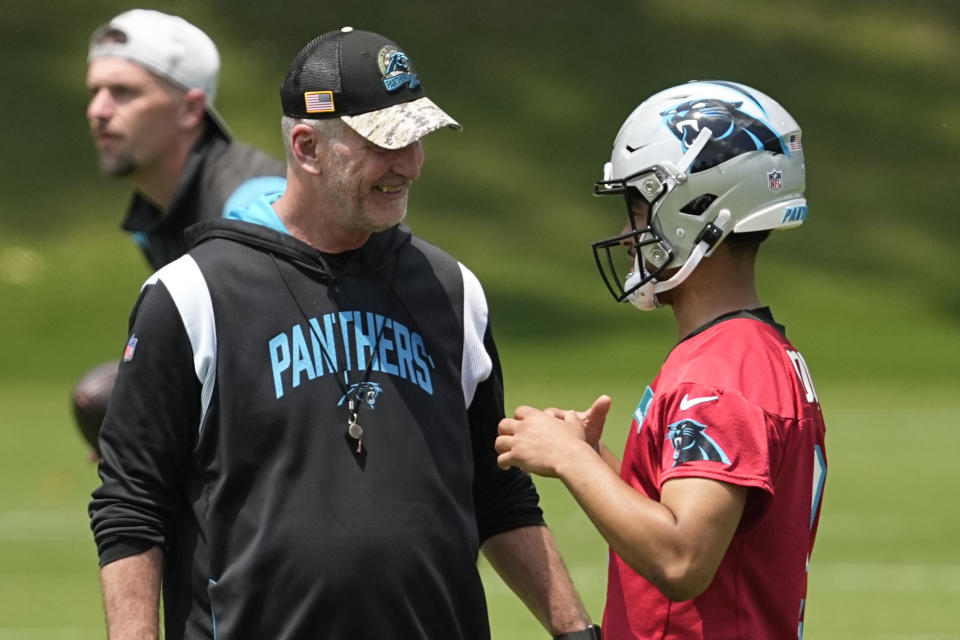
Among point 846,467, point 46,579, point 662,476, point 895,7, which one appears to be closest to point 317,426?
point 662,476

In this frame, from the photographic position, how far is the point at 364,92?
398 cm

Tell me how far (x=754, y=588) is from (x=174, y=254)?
10.9 feet

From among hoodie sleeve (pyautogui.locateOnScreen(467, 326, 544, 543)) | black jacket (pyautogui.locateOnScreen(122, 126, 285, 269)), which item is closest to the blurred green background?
black jacket (pyautogui.locateOnScreen(122, 126, 285, 269))

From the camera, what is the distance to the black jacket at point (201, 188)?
6098 mm

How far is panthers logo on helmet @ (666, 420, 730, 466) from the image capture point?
139 inches

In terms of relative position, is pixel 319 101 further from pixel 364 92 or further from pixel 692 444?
pixel 692 444

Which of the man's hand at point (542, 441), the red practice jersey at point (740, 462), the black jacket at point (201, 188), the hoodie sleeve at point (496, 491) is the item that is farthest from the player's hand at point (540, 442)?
the black jacket at point (201, 188)

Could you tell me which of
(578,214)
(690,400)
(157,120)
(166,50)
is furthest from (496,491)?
(578,214)

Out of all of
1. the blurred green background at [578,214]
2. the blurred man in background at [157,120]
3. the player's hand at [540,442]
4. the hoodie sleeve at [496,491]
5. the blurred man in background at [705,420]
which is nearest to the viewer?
the blurred man in background at [705,420]

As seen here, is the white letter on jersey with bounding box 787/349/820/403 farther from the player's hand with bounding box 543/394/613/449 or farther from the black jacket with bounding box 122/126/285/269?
the black jacket with bounding box 122/126/285/269

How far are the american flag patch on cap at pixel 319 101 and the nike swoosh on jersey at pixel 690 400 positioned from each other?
1157 millimetres

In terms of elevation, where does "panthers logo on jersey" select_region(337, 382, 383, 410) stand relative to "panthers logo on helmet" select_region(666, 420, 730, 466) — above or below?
above

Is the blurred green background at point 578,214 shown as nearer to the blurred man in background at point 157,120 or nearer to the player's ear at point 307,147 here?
the blurred man in background at point 157,120

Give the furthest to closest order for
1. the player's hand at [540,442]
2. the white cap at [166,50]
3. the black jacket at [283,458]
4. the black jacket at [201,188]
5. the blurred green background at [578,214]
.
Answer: the blurred green background at [578,214]
the white cap at [166,50]
the black jacket at [201,188]
the black jacket at [283,458]
the player's hand at [540,442]
